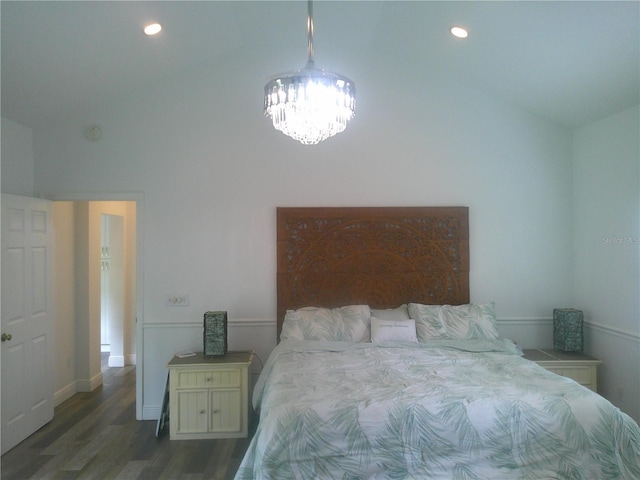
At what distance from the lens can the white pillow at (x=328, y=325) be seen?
324cm

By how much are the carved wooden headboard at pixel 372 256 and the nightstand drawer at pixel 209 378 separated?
592mm

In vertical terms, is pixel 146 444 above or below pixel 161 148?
below

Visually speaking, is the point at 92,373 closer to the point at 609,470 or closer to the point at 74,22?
the point at 74,22

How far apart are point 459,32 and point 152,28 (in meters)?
2.23

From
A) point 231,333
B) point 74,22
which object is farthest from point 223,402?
point 74,22

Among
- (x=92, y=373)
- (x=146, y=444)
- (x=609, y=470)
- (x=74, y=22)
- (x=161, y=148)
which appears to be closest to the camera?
(x=609, y=470)

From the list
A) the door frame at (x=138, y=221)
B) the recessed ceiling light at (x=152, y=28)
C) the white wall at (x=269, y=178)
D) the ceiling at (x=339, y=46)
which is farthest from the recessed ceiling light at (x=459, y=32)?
the door frame at (x=138, y=221)

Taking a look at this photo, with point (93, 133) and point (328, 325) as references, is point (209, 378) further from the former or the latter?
point (93, 133)

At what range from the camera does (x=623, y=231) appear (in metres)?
3.18

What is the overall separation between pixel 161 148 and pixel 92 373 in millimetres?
2482

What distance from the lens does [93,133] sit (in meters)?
3.56

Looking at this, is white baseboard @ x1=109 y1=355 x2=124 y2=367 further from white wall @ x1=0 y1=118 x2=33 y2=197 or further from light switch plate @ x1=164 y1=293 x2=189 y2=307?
white wall @ x1=0 y1=118 x2=33 y2=197

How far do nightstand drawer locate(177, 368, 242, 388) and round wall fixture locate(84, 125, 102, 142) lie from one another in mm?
2193

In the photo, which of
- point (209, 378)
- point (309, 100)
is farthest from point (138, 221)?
point (309, 100)
